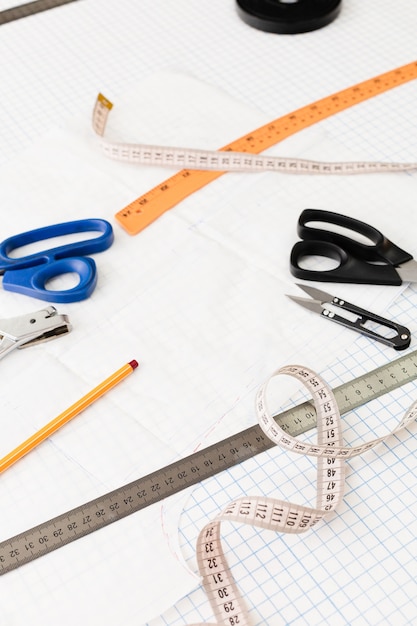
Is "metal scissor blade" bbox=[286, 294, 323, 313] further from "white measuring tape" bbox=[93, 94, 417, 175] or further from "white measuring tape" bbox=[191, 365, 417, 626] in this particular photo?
"white measuring tape" bbox=[93, 94, 417, 175]

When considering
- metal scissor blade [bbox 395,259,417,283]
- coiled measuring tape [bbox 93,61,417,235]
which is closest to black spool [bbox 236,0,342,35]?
coiled measuring tape [bbox 93,61,417,235]

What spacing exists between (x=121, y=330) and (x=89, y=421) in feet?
0.60

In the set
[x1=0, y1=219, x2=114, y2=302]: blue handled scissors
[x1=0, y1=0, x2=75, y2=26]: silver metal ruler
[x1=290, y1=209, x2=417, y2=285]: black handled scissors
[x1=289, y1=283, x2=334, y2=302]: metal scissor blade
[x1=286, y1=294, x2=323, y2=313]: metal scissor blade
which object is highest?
[x1=0, y1=0, x2=75, y2=26]: silver metal ruler

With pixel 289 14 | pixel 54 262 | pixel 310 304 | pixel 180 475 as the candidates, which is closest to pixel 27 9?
pixel 289 14

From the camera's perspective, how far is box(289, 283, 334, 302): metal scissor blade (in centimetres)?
132

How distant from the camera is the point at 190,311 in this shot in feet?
4.38

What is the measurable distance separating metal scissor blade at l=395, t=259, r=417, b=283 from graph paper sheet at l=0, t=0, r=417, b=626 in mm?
27

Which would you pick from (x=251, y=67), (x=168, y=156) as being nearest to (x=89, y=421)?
(x=168, y=156)

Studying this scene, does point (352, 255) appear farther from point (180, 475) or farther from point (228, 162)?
point (180, 475)

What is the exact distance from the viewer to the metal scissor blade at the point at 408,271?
134 cm

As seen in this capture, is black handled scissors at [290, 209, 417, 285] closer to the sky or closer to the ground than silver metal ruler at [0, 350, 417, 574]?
closer to the sky

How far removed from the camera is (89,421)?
1196 mm

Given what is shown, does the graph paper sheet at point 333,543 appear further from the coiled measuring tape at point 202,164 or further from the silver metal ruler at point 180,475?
the coiled measuring tape at point 202,164

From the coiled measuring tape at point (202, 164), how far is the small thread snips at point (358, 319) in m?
0.34
